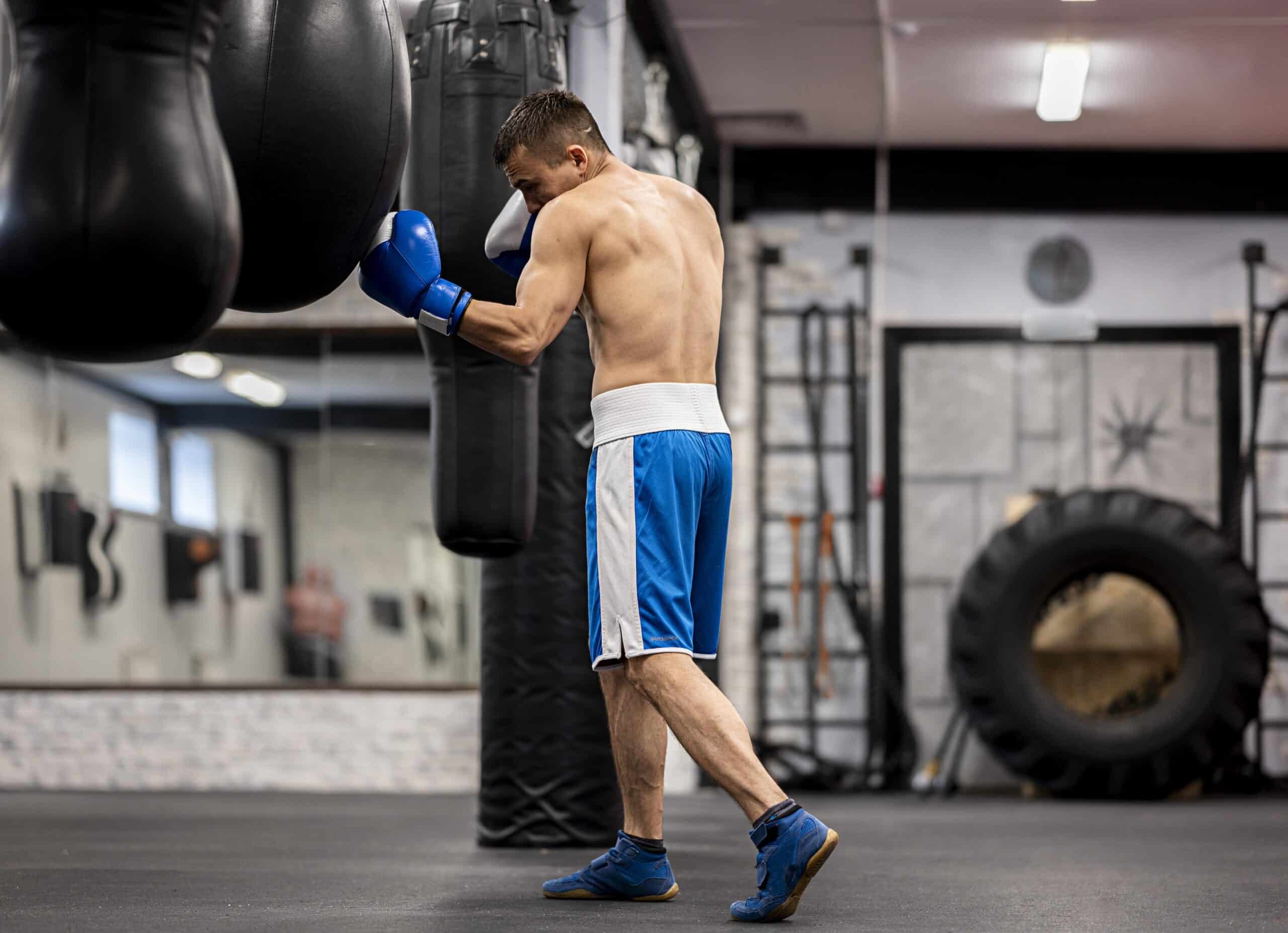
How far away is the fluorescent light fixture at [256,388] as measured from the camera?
685 cm

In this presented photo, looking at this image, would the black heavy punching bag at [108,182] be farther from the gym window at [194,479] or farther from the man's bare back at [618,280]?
the gym window at [194,479]

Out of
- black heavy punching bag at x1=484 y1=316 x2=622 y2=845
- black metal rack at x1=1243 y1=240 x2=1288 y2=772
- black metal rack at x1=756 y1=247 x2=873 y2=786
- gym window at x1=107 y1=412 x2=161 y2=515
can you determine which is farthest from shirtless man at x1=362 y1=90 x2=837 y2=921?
black metal rack at x1=1243 y1=240 x2=1288 y2=772

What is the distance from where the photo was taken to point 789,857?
8.60 feet

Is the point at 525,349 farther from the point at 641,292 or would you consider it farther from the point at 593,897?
the point at 593,897

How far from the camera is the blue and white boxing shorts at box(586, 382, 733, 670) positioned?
2793mm

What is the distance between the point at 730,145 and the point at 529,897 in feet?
15.8

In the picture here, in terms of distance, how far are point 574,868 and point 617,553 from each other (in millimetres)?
1028

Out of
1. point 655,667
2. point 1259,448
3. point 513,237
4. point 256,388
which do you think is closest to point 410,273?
point 513,237

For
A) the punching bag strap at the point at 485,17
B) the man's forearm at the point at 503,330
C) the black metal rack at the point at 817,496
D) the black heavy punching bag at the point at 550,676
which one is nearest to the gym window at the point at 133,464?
the black metal rack at the point at 817,496

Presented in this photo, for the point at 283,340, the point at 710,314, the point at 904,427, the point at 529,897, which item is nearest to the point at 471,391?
the point at 710,314

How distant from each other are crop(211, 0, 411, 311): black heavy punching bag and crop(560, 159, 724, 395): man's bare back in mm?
679

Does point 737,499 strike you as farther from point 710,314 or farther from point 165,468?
point 710,314

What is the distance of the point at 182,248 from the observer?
5.70 ft

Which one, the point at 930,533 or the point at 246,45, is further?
the point at 930,533
